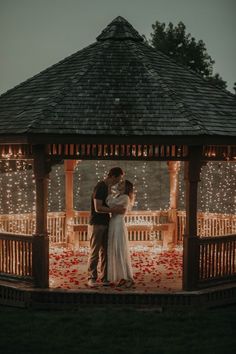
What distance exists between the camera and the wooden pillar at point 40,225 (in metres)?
12.2

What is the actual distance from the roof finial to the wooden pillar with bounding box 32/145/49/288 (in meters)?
4.44

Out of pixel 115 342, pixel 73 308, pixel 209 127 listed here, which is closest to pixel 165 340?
pixel 115 342

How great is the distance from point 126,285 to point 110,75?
454 centimetres

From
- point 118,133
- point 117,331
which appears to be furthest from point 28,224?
point 117,331

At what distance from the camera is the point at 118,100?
1304cm

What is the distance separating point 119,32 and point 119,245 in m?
5.74

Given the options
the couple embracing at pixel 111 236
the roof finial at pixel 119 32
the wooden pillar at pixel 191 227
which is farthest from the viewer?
the roof finial at pixel 119 32

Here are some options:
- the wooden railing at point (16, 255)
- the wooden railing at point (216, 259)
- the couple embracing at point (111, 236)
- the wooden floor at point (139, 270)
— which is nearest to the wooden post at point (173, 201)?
the wooden floor at point (139, 270)

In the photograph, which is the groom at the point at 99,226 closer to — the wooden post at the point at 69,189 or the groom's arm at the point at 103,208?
the groom's arm at the point at 103,208

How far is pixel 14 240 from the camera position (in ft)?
41.3

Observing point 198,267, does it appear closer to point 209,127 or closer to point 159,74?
point 209,127

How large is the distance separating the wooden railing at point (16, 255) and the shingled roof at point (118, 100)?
1988mm

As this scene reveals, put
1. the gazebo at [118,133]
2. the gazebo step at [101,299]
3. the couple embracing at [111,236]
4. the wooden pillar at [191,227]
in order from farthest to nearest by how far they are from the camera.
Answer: the couple embracing at [111,236]
the wooden pillar at [191,227]
the gazebo at [118,133]
the gazebo step at [101,299]

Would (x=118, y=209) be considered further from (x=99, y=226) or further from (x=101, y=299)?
(x=101, y=299)
